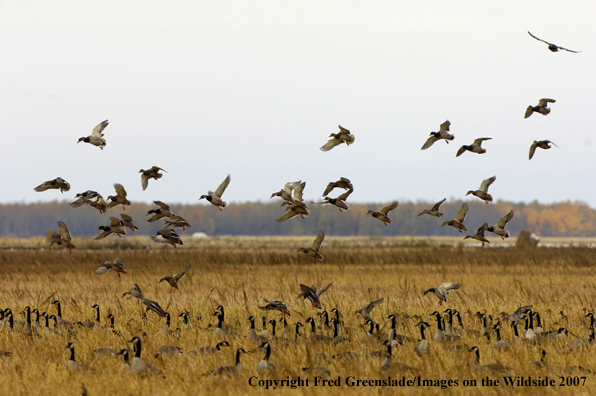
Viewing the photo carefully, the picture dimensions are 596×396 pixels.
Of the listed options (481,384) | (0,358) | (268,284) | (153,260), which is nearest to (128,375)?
(0,358)

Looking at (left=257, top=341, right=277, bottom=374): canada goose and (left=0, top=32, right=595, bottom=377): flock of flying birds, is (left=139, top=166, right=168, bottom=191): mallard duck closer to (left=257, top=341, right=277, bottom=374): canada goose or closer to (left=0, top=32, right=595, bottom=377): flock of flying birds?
(left=0, top=32, right=595, bottom=377): flock of flying birds

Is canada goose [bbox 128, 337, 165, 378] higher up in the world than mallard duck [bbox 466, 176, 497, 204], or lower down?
lower down

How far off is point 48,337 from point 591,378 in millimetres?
9071

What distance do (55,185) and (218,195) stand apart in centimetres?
336

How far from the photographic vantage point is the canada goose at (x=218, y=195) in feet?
43.8

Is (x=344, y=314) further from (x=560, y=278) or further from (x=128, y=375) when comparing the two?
(x=560, y=278)

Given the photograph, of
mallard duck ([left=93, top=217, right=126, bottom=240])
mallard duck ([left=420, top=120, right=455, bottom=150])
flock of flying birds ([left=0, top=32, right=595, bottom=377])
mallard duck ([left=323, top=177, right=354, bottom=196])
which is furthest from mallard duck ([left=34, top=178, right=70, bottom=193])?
mallard duck ([left=420, top=120, right=455, bottom=150])

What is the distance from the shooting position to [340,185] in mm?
13570

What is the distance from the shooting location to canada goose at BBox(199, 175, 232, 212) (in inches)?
526

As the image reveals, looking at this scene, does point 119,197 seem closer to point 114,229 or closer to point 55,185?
point 114,229

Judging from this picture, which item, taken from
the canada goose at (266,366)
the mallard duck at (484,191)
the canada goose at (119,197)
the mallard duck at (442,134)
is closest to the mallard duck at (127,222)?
the canada goose at (119,197)

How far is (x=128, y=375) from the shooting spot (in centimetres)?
902

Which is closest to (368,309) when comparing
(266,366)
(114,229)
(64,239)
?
(266,366)

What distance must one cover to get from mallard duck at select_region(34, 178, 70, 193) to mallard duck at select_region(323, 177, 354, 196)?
538 centimetres
